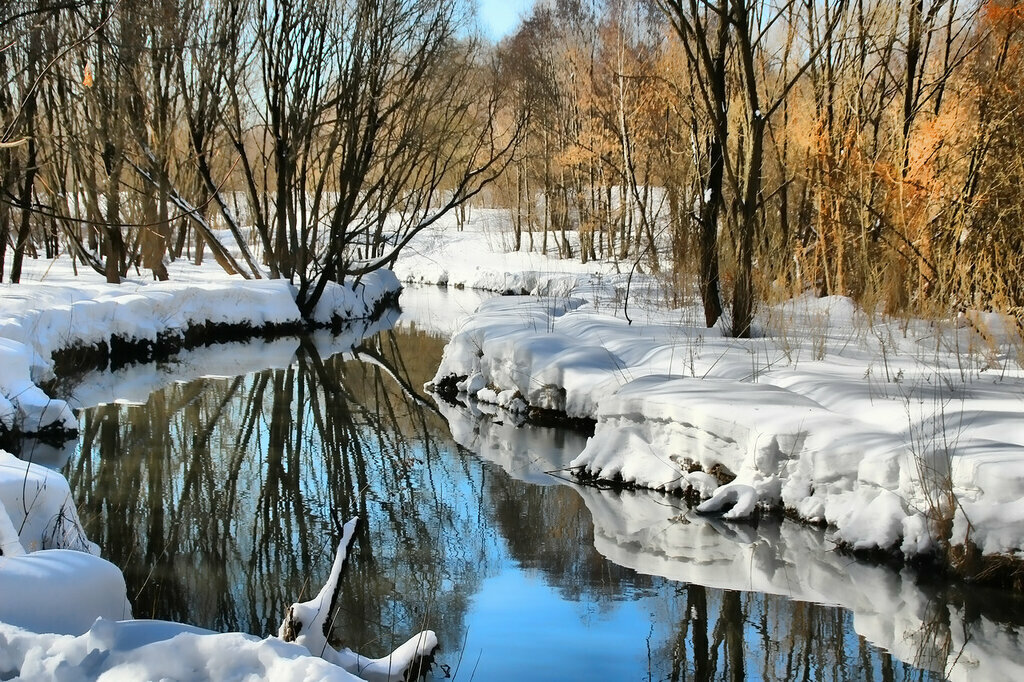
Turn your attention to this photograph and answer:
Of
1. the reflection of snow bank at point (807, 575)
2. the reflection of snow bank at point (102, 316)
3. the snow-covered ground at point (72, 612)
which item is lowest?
the reflection of snow bank at point (807, 575)

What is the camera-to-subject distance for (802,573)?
4969mm

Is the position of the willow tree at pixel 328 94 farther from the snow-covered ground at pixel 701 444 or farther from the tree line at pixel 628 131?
the snow-covered ground at pixel 701 444

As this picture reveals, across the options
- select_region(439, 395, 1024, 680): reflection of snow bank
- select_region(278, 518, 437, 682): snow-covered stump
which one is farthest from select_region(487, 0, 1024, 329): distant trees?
Result: select_region(278, 518, 437, 682): snow-covered stump

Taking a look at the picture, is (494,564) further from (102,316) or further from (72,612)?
(102,316)

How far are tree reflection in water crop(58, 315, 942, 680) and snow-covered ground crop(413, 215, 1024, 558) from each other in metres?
0.77

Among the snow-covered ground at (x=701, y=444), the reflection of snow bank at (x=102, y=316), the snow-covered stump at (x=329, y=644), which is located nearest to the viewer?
the snow-covered ground at (x=701, y=444)

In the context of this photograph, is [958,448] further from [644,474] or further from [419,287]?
[419,287]

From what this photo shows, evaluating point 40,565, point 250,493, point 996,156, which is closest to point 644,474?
point 250,493

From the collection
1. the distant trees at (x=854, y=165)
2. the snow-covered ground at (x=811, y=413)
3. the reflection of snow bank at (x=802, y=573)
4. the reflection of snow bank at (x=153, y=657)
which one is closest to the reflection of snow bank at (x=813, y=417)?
the snow-covered ground at (x=811, y=413)

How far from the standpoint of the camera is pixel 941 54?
13656 millimetres

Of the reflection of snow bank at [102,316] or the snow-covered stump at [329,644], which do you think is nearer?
the snow-covered stump at [329,644]

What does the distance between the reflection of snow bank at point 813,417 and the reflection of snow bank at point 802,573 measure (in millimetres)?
213

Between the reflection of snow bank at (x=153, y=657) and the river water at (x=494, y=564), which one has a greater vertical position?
the reflection of snow bank at (x=153, y=657)

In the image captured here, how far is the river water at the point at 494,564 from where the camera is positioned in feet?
13.4
